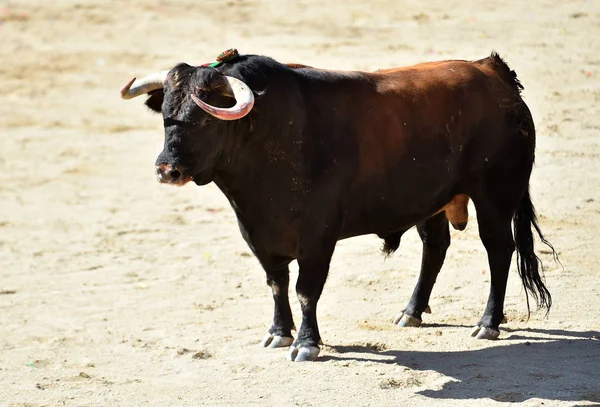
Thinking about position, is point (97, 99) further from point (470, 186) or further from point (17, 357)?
point (470, 186)

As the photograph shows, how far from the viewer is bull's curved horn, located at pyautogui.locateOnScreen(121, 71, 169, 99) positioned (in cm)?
781

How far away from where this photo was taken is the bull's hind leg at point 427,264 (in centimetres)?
854

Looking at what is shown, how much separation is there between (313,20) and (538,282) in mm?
9002

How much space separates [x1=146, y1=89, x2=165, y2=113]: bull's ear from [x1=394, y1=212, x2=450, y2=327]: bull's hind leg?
2148 mm

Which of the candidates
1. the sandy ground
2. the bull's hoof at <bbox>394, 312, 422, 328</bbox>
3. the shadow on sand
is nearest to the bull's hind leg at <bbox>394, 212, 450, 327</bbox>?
the bull's hoof at <bbox>394, 312, 422, 328</bbox>

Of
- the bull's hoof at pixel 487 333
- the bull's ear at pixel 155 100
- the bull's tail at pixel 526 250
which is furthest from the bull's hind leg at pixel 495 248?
the bull's ear at pixel 155 100

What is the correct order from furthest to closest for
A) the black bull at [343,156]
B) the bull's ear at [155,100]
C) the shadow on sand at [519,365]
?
the bull's ear at [155,100]
the black bull at [343,156]
the shadow on sand at [519,365]

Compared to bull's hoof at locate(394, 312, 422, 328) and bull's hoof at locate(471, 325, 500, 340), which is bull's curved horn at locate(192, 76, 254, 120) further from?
bull's hoof at locate(471, 325, 500, 340)

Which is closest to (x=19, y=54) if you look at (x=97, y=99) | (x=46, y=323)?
(x=97, y=99)

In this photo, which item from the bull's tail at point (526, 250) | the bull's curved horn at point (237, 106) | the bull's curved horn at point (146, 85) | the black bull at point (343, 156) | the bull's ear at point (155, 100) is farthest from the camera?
the bull's tail at point (526, 250)

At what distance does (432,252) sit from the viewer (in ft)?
28.3

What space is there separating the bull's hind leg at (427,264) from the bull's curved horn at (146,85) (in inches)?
89.2

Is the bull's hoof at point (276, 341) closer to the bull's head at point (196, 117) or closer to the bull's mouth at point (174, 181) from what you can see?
the bull's head at point (196, 117)

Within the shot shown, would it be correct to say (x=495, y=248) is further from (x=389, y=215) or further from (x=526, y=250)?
(x=389, y=215)
